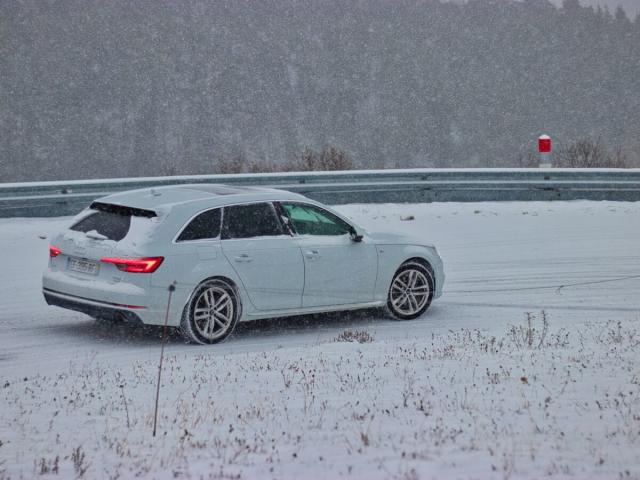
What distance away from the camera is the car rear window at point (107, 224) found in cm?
1038

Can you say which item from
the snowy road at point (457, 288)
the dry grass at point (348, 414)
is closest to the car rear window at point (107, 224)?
the snowy road at point (457, 288)

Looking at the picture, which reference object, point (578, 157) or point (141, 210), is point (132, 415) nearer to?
point (141, 210)

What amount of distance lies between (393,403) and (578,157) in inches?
932

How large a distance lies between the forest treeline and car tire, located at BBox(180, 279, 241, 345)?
309ft

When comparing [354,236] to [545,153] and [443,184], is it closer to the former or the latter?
[443,184]

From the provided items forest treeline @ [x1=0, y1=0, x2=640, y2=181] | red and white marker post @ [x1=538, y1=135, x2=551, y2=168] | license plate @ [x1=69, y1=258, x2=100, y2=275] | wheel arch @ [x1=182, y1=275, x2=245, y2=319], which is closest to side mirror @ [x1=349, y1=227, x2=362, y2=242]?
wheel arch @ [x1=182, y1=275, x2=245, y2=319]

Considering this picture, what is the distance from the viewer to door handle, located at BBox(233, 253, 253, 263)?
10641mm

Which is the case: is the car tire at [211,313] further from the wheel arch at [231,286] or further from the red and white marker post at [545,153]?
the red and white marker post at [545,153]

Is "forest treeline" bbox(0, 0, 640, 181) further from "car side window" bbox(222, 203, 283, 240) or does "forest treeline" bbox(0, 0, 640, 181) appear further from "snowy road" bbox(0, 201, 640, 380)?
"car side window" bbox(222, 203, 283, 240)

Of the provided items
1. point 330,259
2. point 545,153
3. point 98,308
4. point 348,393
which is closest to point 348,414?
point 348,393

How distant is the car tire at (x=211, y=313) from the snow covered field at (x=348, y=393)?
19cm

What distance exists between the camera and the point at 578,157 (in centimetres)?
3041

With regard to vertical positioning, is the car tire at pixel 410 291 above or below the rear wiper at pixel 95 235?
below

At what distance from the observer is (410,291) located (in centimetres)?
1212
